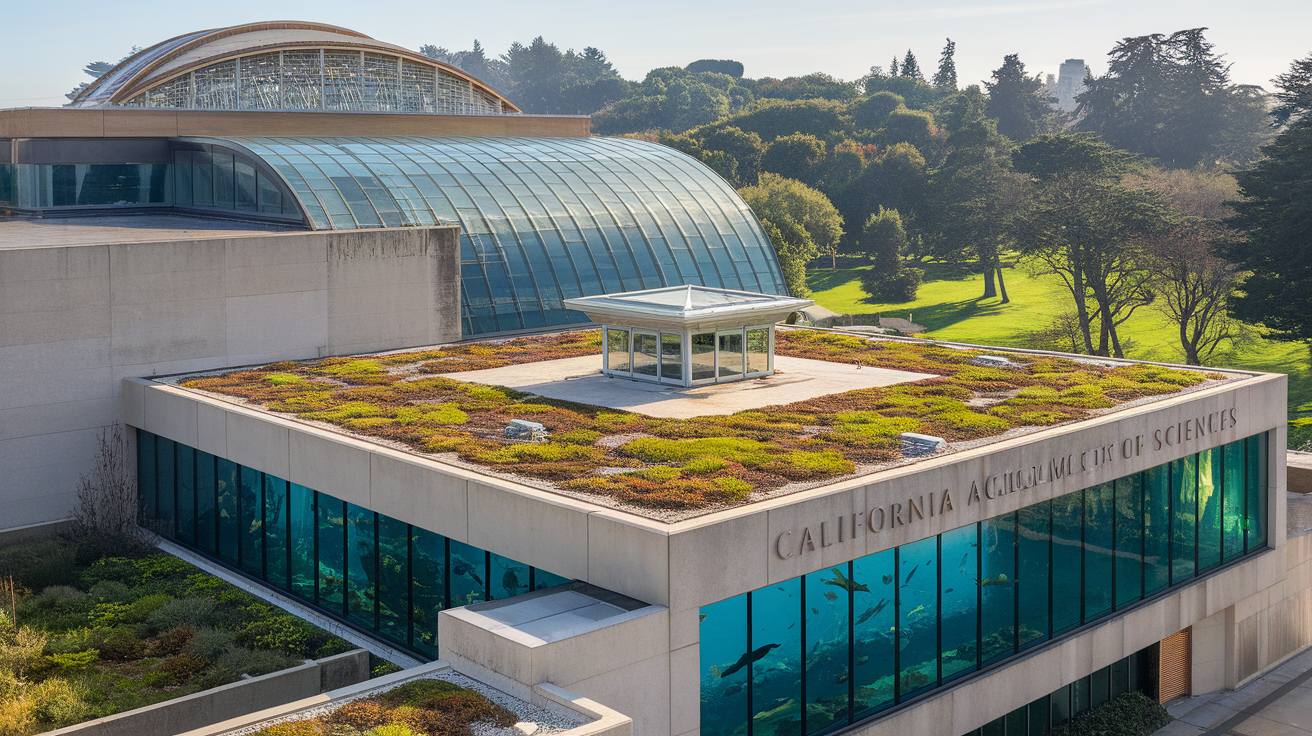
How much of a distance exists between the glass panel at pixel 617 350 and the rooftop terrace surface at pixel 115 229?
11.9 meters

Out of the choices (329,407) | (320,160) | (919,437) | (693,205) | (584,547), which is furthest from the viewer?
(693,205)

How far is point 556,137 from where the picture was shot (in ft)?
193

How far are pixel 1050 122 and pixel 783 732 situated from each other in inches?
6148

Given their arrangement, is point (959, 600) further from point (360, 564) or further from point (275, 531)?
point (275, 531)

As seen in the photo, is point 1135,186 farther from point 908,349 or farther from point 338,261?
point 338,261

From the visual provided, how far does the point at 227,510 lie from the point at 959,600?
17.8m

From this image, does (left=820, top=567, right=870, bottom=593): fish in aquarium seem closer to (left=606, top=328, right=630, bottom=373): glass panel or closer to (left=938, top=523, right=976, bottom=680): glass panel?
(left=938, top=523, right=976, bottom=680): glass panel

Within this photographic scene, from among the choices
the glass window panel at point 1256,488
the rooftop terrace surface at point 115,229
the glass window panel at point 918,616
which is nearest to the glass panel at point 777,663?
the glass window panel at point 918,616

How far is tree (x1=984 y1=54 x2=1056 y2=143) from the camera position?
527 ft

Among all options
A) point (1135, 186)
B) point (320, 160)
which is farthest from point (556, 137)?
point (1135, 186)

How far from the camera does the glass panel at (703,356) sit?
1248 inches

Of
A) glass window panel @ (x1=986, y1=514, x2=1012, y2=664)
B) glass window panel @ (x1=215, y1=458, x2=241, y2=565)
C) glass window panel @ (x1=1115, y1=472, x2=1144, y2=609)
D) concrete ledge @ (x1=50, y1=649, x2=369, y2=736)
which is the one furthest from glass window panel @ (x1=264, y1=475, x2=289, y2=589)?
glass window panel @ (x1=1115, y1=472, x2=1144, y2=609)

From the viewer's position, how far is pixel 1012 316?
9856cm

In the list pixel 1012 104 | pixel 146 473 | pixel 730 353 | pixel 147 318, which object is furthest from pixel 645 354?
pixel 1012 104
